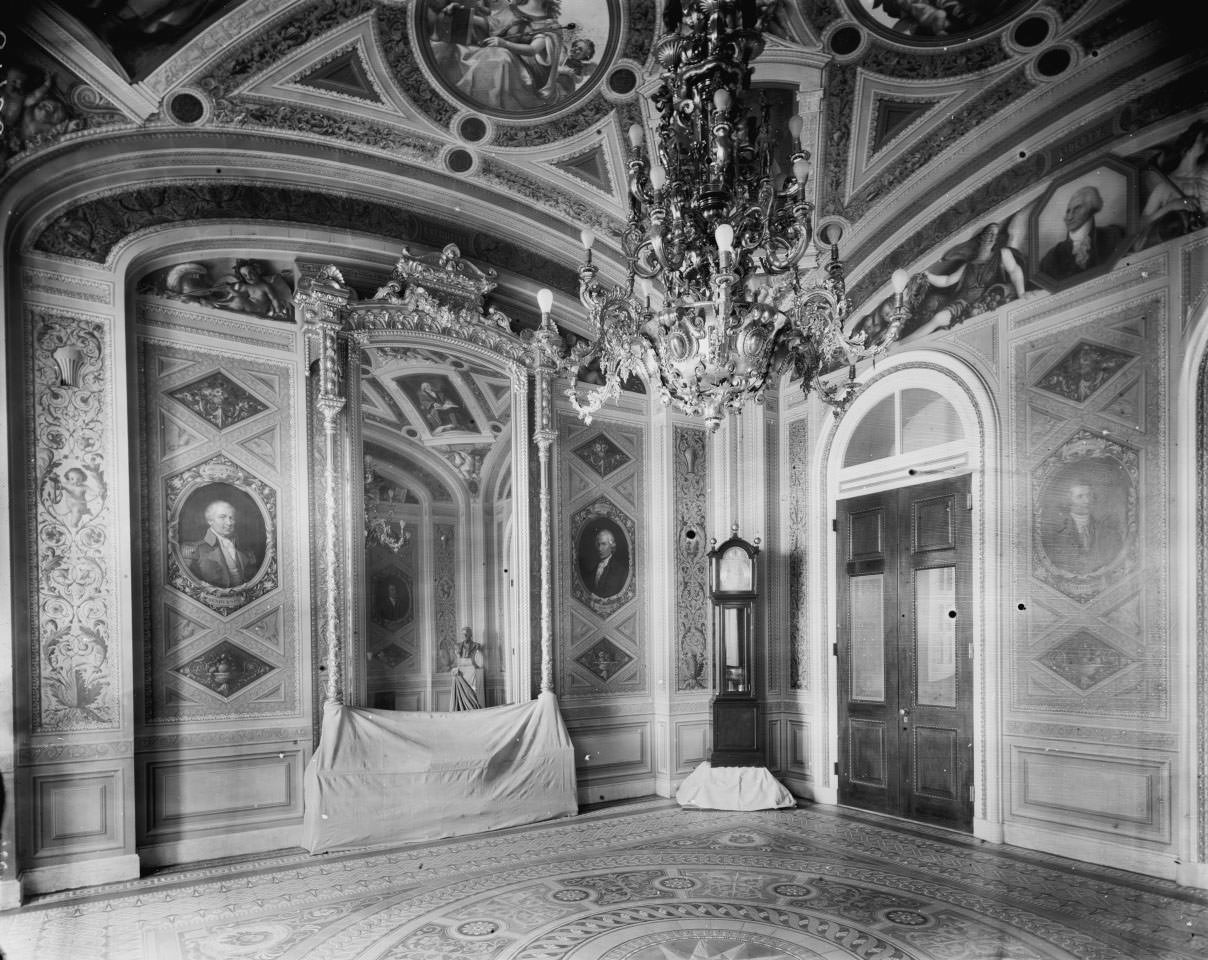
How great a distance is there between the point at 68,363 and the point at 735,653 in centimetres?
558

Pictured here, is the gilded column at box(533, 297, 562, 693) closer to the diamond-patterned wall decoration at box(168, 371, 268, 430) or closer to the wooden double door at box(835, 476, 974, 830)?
the diamond-patterned wall decoration at box(168, 371, 268, 430)

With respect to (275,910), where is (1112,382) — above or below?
above

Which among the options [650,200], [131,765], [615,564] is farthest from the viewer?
[615,564]

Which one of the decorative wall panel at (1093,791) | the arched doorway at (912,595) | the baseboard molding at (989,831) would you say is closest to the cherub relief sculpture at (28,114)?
the arched doorway at (912,595)

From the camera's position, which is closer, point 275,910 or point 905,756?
point 275,910

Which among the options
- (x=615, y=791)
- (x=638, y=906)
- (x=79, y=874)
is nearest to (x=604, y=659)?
(x=615, y=791)

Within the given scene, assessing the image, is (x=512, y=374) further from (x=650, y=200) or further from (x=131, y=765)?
(x=131, y=765)

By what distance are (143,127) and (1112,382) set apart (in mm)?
6550

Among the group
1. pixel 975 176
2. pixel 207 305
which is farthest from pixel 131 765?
pixel 975 176

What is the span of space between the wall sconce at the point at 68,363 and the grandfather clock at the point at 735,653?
5045mm

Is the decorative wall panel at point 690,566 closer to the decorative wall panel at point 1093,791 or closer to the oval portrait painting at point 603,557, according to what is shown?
the oval portrait painting at point 603,557

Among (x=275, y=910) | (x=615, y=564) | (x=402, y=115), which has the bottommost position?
(x=275, y=910)

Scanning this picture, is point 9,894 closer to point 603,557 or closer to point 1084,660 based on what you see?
point 603,557

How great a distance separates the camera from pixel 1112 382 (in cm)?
566
